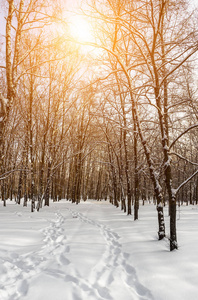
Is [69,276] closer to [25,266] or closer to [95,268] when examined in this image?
[95,268]

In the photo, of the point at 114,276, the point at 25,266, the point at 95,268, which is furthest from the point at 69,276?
the point at 25,266

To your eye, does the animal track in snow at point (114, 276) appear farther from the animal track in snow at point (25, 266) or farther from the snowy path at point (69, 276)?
the animal track in snow at point (25, 266)

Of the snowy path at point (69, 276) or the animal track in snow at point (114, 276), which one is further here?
the animal track in snow at point (114, 276)

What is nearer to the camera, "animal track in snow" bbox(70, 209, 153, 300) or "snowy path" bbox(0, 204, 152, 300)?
"snowy path" bbox(0, 204, 152, 300)

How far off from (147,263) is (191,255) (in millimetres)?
1013

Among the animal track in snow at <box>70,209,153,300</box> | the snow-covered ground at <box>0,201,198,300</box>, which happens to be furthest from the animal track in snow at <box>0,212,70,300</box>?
the animal track in snow at <box>70,209,153,300</box>

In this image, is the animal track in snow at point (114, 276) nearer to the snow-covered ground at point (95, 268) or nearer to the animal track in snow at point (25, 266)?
Answer: the snow-covered ground at point (95, 268)

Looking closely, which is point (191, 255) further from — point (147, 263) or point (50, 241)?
point (50, 241)

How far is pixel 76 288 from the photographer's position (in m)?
3.54

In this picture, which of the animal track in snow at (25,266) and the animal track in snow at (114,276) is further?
the animal track in snow at (114,276)

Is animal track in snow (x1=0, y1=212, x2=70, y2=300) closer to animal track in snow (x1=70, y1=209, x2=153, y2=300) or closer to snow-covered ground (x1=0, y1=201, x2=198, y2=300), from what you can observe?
snow-covered ground (x1=0, y1=201, x2=198, y2=300)

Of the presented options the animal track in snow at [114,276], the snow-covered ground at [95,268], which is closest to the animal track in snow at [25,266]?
the snow-covered ground at [95,268]

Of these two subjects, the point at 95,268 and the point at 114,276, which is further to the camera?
the point at 95,268

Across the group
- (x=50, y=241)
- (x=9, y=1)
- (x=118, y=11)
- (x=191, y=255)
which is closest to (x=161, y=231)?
(x=191, y=255)
